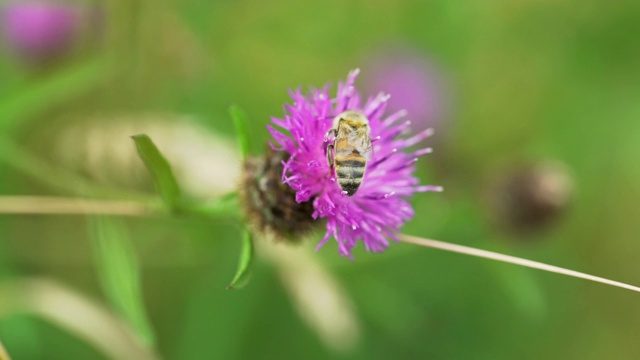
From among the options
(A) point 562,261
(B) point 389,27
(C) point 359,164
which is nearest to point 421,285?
(A) point 562,261

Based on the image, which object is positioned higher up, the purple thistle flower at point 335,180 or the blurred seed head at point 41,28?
the blurred seed head at point 41,28

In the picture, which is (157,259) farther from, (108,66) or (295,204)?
→ (295,204)

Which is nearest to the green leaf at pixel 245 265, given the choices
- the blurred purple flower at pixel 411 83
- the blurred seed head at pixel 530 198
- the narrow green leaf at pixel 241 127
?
the narrow green leaf at pixel 241 127

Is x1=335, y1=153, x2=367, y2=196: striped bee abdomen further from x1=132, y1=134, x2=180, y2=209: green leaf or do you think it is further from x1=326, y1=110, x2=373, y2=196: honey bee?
x1=132, y1=134, x2=180, y2=209: green leaf

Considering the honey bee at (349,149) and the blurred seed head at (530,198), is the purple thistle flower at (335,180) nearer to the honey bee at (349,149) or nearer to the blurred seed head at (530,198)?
the honey bee at (349,149)

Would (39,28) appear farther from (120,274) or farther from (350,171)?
(350,171)

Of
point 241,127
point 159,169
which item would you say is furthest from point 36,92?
point 241,127

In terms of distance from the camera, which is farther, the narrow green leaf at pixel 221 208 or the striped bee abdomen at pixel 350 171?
the narrow green leaf at pixel 221 208
